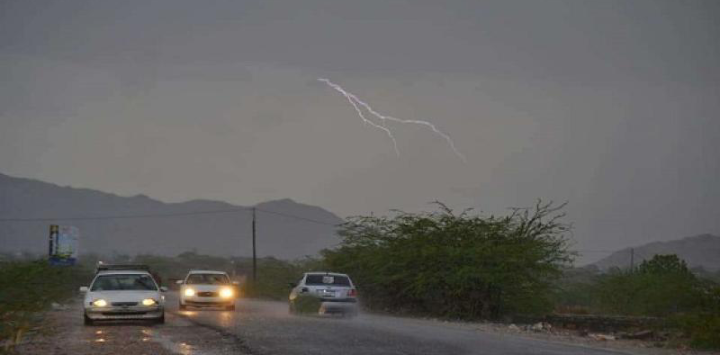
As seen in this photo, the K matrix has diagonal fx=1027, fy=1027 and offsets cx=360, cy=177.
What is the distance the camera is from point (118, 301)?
27781mm

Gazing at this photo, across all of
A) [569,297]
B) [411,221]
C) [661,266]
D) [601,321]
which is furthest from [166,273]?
[601,321]

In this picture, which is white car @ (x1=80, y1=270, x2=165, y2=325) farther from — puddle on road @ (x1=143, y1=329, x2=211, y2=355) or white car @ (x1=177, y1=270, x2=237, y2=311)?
white car @ (x1=177, y1=270, x2=237, y2=311)

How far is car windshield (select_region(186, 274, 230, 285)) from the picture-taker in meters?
39.2

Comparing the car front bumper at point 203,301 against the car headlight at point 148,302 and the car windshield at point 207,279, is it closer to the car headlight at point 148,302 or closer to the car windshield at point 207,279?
the car windshield at point 207,279

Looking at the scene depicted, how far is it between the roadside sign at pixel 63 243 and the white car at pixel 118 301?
61.9 meters

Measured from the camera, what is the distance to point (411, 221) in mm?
41875

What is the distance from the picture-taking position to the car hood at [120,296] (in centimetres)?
2780

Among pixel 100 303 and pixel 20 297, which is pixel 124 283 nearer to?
pixel 100 303

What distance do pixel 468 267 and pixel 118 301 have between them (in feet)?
46.3

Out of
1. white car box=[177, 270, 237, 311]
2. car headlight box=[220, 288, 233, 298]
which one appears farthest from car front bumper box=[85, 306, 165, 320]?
car headlight box=[220, 288, 233, 298]

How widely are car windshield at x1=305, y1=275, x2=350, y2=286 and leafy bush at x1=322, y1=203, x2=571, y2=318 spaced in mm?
3656

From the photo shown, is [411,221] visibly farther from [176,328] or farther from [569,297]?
[569,297]

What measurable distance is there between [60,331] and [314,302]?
11.0 meters

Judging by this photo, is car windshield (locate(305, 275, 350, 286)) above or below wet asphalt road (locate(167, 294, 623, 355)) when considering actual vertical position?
above
